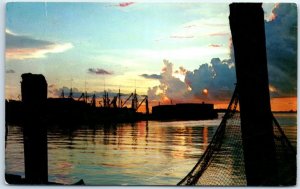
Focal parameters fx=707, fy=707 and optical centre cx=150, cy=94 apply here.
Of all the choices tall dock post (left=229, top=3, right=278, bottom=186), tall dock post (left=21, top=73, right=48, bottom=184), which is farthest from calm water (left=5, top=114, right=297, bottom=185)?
tall dock post (left=229, top=3, right=278, bottom=186)

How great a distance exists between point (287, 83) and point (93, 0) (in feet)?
3.83

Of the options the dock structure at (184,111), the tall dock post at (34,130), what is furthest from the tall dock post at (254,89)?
the tall dock post at (34,130)

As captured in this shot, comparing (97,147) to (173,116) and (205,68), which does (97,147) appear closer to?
(173,116)

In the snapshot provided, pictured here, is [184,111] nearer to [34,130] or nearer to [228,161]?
[228,161]

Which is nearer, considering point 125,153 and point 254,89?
point 254,89

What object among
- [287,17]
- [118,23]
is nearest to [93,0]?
[118,23]

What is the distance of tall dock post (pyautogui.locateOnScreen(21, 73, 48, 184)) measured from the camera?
394cm

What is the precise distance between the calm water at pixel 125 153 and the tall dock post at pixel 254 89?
22 centimetres

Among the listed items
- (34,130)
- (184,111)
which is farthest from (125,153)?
(34,130)

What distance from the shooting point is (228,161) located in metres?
3.95

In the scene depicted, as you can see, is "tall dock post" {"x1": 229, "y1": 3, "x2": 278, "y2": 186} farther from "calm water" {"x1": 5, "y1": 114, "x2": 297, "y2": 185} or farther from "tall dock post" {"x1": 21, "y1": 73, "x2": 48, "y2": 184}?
"tall dock post" {"x1": 21, "y1": 73, "x2": 48, "y2": 184}

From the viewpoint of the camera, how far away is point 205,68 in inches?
154

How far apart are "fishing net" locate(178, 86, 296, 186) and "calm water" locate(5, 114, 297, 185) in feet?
0.16

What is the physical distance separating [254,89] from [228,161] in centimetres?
44
